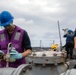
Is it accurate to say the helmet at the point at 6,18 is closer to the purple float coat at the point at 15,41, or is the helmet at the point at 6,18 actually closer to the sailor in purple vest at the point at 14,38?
the sailor in purple vest at the point at 14,38

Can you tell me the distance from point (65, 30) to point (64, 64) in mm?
10667

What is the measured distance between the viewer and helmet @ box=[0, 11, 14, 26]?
4.34 meters

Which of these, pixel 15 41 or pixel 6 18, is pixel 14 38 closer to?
pixel 15 41

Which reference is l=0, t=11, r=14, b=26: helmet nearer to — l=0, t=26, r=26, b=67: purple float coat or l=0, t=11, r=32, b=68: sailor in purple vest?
l=0, t=11, r=32, b=68: sailor in purple vest

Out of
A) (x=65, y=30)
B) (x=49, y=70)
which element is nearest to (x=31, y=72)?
(x=49, y=70)

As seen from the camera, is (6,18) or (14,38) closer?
(6,18)

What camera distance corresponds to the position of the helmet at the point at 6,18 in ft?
14.2

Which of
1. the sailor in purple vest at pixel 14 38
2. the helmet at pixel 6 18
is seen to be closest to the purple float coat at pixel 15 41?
the sailor in purple vest at pixel 14 38

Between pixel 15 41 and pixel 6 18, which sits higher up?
pixel 6 18

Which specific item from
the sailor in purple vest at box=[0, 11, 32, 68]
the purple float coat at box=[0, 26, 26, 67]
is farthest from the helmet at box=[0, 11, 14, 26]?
the purple float coat at box=[0, 26, 26, 67]

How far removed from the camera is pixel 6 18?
438 centimetres

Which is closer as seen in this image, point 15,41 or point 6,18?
point 6,18

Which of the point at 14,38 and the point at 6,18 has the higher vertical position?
the point at 6,18

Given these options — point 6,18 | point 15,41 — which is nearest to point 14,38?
point 15,41
